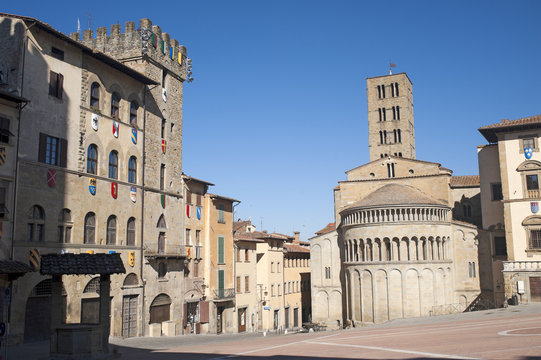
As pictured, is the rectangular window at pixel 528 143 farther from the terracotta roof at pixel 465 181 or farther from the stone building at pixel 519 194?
the terracotta roof at pixel 465 181

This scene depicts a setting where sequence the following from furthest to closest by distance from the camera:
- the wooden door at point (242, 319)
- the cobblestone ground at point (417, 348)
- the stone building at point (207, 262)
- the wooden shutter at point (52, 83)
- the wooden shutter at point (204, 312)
Answer: 1. the wooden door at point (242, 319)
2. the wooden shutter at point (204, 312)
3. the stone building at point (207, 262)
4. the wooden shutter at point (52, 83)
5. the cobblestone ground at point (417, 348)

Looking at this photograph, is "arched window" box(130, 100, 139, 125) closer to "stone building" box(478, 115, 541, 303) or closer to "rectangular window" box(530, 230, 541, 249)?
"stone building" box(478, 115, 541, 303)

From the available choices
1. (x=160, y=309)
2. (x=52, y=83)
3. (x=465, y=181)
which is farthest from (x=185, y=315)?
(x=465, y=181)

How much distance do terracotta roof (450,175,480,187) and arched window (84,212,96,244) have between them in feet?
152

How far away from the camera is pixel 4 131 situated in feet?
83.5

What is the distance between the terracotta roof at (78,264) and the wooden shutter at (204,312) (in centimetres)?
2372

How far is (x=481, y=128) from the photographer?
45.4 metres

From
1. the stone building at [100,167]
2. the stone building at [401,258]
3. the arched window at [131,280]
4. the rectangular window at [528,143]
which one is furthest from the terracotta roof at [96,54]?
the rectangular window at [528,143]

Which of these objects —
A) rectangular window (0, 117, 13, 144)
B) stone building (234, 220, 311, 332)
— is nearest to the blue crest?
stone building (234, 220, 311, 332)

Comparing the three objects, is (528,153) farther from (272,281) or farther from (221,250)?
(272,281)

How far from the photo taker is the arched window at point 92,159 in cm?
3102

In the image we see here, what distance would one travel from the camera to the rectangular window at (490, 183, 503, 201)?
48.0 metres

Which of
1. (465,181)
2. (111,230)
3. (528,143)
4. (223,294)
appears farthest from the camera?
(465,181)

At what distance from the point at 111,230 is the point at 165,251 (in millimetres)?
6072
